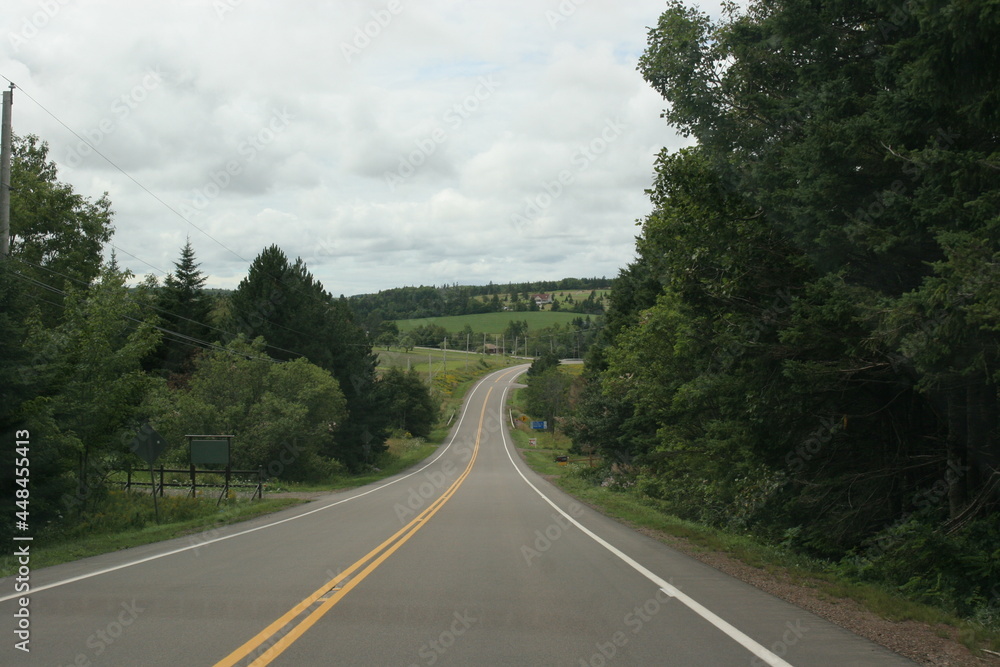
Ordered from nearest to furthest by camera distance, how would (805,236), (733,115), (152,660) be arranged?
(152,660) → (805,236) → (733,115)

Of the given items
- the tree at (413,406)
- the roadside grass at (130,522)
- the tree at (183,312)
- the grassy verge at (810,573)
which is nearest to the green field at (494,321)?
the tree at (413,406)

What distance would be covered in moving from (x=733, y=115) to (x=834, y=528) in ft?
23.9

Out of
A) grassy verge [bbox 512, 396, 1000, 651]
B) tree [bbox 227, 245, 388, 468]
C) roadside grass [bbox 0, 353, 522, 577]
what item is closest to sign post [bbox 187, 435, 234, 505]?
roadside grass [bbox 0, 353, 522, 577]

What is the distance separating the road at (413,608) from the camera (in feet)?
17.9

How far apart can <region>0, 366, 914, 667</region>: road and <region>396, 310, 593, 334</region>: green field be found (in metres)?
161

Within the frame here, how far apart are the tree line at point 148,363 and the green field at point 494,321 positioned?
102 metres

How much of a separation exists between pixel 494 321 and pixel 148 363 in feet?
484

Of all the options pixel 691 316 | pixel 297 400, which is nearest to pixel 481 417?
pixel 297 400

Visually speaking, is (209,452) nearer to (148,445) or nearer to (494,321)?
(148,445)

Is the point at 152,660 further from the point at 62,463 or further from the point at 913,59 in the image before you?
the point at 62,463

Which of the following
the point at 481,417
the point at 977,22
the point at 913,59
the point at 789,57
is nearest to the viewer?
the point at 977,22

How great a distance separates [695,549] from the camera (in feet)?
40.2

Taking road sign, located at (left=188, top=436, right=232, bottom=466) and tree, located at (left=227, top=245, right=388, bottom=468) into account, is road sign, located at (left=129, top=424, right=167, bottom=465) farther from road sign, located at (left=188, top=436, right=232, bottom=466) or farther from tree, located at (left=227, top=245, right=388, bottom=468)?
tree, located at (left=227, top=245, right=388, bottom=468)

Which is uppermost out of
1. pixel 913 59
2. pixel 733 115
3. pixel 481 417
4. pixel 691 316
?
pixel 733 115
